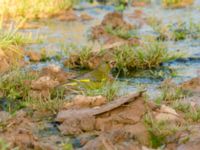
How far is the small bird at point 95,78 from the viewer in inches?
274

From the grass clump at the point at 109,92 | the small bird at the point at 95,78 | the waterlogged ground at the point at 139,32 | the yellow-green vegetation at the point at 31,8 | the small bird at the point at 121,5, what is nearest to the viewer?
the grass clump at the point at 109,92

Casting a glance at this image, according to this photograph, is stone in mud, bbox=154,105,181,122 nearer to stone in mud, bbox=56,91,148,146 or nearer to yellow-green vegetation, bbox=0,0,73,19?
stone in mud, bbox=56,91,148,146

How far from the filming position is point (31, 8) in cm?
1288

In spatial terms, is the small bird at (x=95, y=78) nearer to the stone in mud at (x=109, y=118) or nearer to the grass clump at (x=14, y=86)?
the grass clump at (x=14, y=86)

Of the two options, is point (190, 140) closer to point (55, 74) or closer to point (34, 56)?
point (55, 74)

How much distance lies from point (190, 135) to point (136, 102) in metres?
0.84

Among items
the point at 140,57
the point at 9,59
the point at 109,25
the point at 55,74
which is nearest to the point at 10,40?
the point at 9,59

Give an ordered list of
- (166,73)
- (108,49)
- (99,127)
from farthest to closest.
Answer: (108,49)
(166,73)
(99,127)

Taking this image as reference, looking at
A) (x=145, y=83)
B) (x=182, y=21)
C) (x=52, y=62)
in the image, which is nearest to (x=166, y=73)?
(x=145, y=83)

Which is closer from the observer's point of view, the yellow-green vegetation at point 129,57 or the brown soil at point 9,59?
the brown soil at point 9,59

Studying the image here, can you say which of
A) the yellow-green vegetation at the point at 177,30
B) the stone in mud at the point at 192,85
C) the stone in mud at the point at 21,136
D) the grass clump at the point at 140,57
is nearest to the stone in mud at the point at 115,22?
the yellow-green vegetation at the point at 177,30

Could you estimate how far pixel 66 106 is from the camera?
19.1 feet

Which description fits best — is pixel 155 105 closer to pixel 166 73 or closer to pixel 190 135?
pixel 190 135

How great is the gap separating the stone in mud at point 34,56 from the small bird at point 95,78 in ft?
4.12
